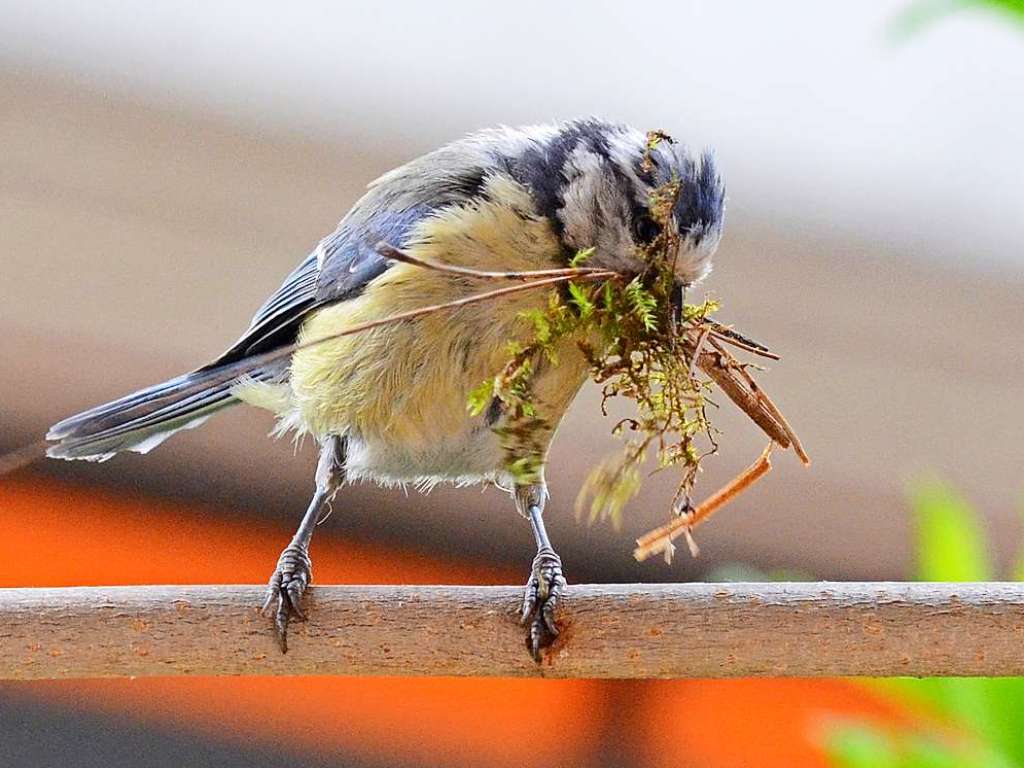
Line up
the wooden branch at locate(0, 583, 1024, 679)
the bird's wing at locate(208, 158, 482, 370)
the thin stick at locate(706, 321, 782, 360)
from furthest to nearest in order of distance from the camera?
the bird's wing at locate(208, 158, 482, 370) < the thin stick at locate(706, 321, 782, 360) < the wooden branch at locate(0, 583, 1024, 679)

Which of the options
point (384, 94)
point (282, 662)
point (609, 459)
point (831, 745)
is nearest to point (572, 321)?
point (609, 459)

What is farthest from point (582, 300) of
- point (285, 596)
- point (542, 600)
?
point (285, 596)

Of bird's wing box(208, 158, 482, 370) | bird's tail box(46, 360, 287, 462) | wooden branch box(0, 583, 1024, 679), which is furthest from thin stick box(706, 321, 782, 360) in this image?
bird's tail box(46, 360, 287, 462)

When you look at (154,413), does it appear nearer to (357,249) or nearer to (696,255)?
(357,249)

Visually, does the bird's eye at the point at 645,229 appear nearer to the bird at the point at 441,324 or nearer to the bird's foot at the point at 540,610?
the bird at the point at 441,324

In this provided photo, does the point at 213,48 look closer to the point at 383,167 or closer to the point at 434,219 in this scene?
the point at 383,167

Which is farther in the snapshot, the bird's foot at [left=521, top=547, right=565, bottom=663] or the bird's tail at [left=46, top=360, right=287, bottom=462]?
the bird's tail at [left=46, top=360, right=287, bottom=462]

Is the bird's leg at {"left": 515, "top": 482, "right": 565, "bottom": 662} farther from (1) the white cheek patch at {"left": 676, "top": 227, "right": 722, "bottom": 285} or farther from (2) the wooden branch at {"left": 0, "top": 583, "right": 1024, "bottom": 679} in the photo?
(1) the white cheek patch at {"left": 676, "top": 227, "right": 722, "bottom": 285}
